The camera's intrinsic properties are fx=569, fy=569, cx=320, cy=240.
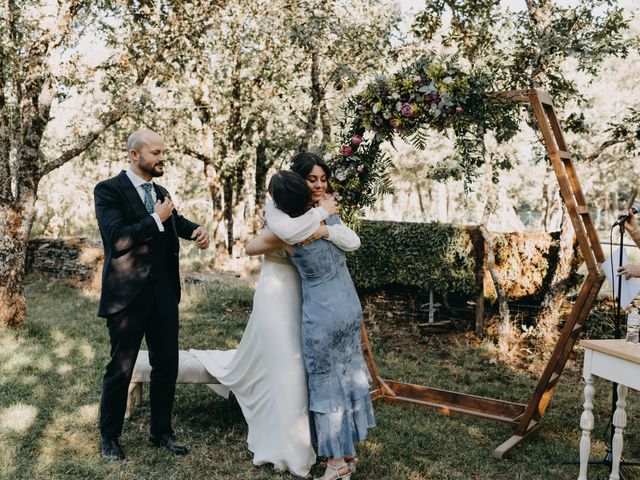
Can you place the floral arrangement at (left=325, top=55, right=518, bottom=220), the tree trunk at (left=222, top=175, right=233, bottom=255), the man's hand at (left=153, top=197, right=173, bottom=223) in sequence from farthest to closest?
1. the tree trunk at (left=222, top=175, right=233, bottom=255)
2. the floral arrangement at (left=325, top=55, right=518, bottom=220)
3. the man's hand at (left=153, top=197, right=173, bottom=223)

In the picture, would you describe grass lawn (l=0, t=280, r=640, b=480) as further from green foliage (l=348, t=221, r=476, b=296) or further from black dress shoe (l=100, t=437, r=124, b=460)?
green foliage (l=348, t=221, r=476, b=296)

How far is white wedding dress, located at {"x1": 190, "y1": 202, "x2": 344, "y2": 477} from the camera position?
412cm

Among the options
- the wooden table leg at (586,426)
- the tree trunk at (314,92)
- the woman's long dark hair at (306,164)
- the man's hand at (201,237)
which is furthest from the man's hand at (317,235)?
the tree trunk at (314,92)

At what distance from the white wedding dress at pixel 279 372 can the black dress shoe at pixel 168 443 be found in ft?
1.84

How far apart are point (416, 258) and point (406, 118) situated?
12.9 feet

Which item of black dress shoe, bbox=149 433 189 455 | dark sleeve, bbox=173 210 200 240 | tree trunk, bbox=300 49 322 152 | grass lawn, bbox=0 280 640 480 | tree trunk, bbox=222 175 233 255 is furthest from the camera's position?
tree trunk, bbox=222 175 233 255

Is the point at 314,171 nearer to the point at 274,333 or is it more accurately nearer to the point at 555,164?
the point at 274,333

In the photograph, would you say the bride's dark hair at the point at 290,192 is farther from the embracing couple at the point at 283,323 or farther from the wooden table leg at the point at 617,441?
the wooden table leg at the point at 617,441

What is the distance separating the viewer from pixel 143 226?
158 inches

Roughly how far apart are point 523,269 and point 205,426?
17.0ft

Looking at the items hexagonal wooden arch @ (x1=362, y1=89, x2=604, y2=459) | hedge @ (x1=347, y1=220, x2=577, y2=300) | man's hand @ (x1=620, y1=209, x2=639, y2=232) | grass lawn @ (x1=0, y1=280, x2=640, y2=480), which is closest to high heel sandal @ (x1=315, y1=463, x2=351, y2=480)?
grass lawn @ (x1=0, y1=280, x2=640, y2=480)

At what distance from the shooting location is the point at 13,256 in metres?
8.27

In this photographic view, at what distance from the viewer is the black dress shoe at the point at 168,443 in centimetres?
448

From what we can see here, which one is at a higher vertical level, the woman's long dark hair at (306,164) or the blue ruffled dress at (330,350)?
the woman's long dark hair at (306,164)
